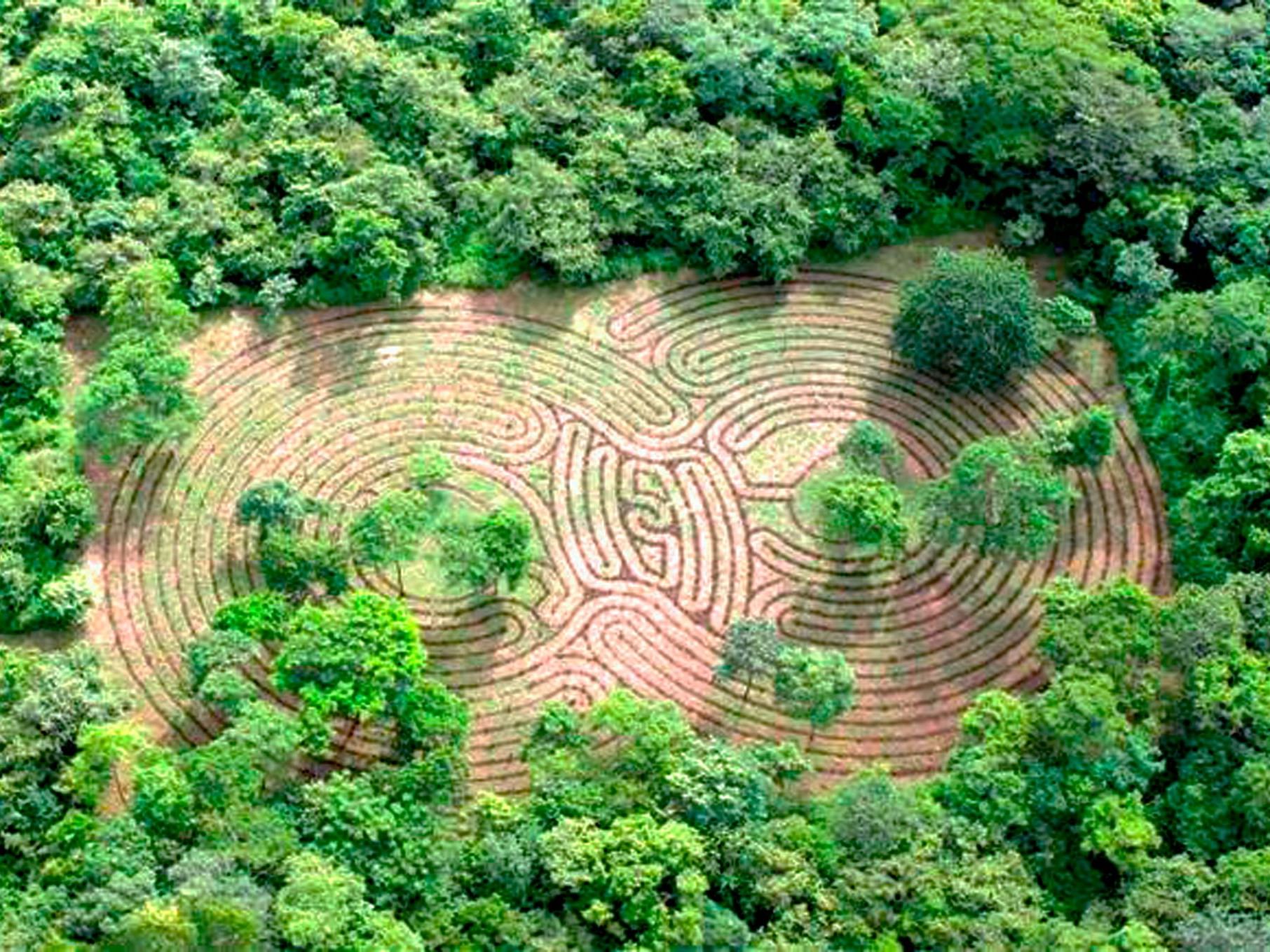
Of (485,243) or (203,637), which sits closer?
(203,637)

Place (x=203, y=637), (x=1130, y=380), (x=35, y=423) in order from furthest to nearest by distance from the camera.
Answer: (x=1130, y=380) → (x=35, y=423) → (x=203, y=637)

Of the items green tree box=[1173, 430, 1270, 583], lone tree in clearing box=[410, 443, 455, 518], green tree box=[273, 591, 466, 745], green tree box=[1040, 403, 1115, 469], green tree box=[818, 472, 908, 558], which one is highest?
Result: green tree box=[1040, 403, 1115, 469]

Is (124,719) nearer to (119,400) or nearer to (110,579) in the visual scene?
(110,579)

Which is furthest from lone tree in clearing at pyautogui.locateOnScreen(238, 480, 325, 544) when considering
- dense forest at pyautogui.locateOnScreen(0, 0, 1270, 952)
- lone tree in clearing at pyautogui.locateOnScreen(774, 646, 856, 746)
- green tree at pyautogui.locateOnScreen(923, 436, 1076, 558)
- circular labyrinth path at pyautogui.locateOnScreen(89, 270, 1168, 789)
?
green tree at pyautogui.locateOnScreen(923, 436, 1076, 558)

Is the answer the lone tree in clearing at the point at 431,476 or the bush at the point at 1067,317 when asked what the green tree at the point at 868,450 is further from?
the lone tree in clearing at the point at 431,476

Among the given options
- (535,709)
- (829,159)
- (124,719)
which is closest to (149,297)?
(124,719)

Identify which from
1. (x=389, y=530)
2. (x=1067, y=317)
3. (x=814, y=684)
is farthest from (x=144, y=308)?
(x=1067, y=317)

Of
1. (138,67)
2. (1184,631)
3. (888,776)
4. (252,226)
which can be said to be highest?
(138,67)

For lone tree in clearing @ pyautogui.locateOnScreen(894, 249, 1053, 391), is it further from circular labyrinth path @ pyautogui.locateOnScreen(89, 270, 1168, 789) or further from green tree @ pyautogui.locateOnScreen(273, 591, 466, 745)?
green tree @ pyautogui.locateOnScreen(273, 591, 466, 745)

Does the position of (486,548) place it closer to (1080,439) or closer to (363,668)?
(363,668)
